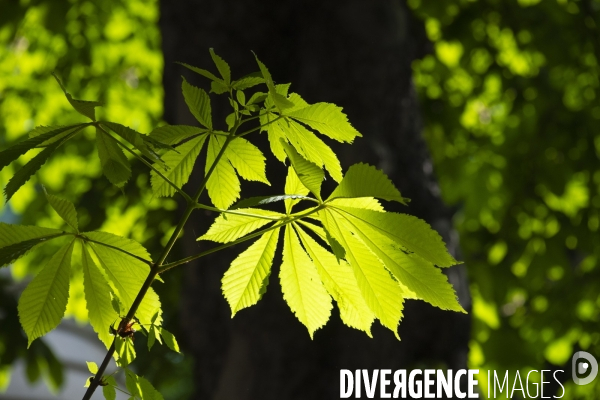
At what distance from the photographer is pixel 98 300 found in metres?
0.35

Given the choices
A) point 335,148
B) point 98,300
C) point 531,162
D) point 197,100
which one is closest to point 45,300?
point 98,300

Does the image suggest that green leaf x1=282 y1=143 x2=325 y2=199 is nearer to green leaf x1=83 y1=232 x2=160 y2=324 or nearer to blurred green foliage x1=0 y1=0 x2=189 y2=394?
green leaf x1=83 y1=232 x2=160 y2=324

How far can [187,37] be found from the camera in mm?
1395

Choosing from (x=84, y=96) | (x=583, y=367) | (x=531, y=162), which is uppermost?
(x=84, y=96)

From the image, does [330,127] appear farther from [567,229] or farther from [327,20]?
[567,229]

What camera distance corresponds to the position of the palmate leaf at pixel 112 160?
351mm

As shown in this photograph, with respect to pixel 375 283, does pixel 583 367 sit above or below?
above

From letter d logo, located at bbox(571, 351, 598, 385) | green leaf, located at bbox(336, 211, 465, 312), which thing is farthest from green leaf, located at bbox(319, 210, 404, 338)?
letter d logo, located at bbox(571, 351, 598, 385)

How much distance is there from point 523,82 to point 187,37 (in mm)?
1144

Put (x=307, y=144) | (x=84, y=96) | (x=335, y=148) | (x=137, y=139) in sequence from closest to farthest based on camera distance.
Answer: (x=137, y=139) < (x=307, y=144) < (x=335, y=148) < (x=84, y=96)

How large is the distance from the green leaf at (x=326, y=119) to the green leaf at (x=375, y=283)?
6 centimetres

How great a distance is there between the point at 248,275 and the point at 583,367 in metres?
2.05

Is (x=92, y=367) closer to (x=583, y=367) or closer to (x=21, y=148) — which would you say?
(x=21, y=148)

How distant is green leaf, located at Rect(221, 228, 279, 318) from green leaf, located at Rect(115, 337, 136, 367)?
0.07 metres
